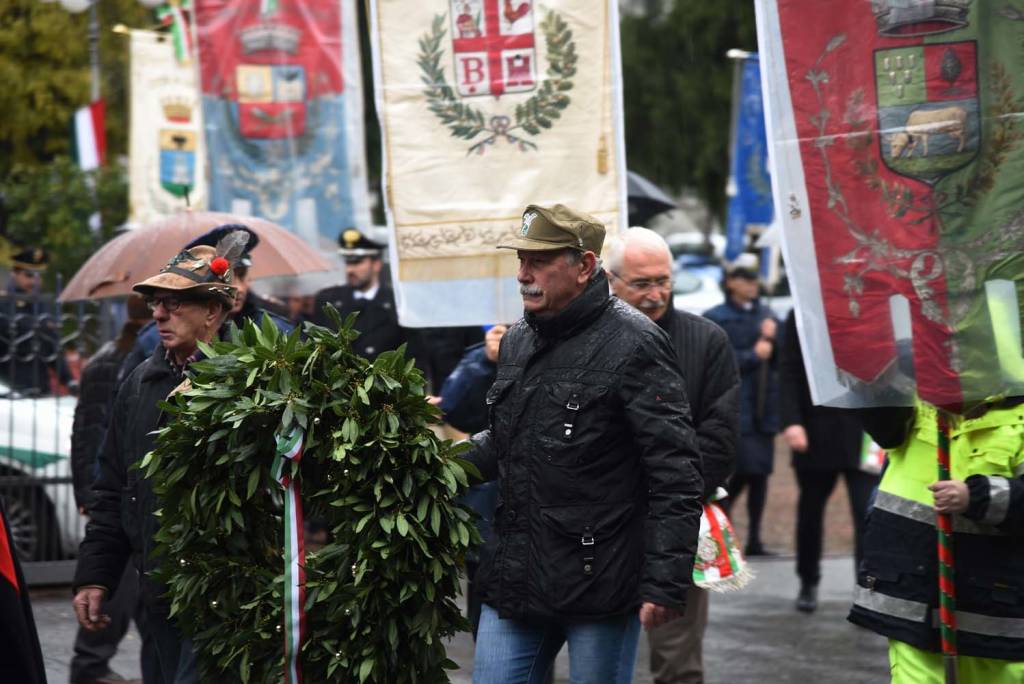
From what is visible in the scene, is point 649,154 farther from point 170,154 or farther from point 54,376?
point 54,376

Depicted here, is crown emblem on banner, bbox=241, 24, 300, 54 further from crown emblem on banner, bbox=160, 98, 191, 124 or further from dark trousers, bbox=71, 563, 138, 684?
crown emblem on banner, bbox=160, 98, 191, 124

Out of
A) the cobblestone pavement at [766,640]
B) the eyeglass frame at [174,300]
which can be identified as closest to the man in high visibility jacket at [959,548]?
the eyeglass frame at [174,300]

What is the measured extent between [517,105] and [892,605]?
2750 mm

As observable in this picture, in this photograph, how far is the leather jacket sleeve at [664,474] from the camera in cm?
450

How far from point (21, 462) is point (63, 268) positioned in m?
4.73

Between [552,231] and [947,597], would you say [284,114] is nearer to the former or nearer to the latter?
[552,231]

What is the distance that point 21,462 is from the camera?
10.3 meters

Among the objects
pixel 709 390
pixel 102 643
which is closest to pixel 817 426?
pixel 709 390

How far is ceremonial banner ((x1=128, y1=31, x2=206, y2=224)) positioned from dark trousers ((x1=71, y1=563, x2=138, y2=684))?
6489 millimetres

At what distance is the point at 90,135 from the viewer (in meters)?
18.6

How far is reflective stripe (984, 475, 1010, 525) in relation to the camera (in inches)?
190

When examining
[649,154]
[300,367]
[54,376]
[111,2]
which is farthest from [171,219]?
[649,154]

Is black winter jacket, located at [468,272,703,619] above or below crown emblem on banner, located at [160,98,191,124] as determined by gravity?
below

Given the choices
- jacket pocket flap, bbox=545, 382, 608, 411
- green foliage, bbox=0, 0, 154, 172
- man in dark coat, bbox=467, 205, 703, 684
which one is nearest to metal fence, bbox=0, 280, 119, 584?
man in dark coat, bbox=467, 205, 703, 684
